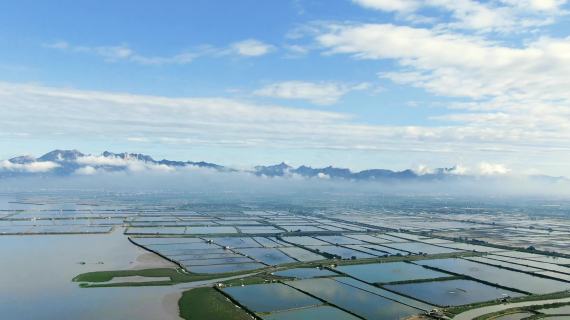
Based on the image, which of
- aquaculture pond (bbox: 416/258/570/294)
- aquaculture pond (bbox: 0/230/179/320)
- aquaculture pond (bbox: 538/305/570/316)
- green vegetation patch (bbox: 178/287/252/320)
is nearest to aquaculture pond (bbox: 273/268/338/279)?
green vegetation patch (bbox: 178/287/252/320)

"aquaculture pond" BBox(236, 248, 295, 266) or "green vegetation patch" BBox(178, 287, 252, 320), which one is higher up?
"aquaculture pond" BBox(236, 248, 295, 266)

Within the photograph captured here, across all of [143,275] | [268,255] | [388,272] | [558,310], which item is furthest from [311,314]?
[268,255]

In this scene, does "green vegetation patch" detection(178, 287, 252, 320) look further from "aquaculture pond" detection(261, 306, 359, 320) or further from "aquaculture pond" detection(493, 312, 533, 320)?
"aquaculture pond" detection(493, 312, 533, 320)

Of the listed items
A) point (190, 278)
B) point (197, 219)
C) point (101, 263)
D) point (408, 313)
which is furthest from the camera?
point (197, 219)

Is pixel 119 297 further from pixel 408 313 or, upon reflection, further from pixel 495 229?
pixel 495 229

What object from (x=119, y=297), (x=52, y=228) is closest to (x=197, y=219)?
(x=52, y=228)

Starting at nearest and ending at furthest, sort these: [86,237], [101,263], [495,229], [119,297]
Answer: [119,297]
[101,263]
[86,237]
[495,229]

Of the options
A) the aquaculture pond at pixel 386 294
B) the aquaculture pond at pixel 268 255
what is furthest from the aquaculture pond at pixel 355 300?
the aquaculture pond at pixel 268 255
